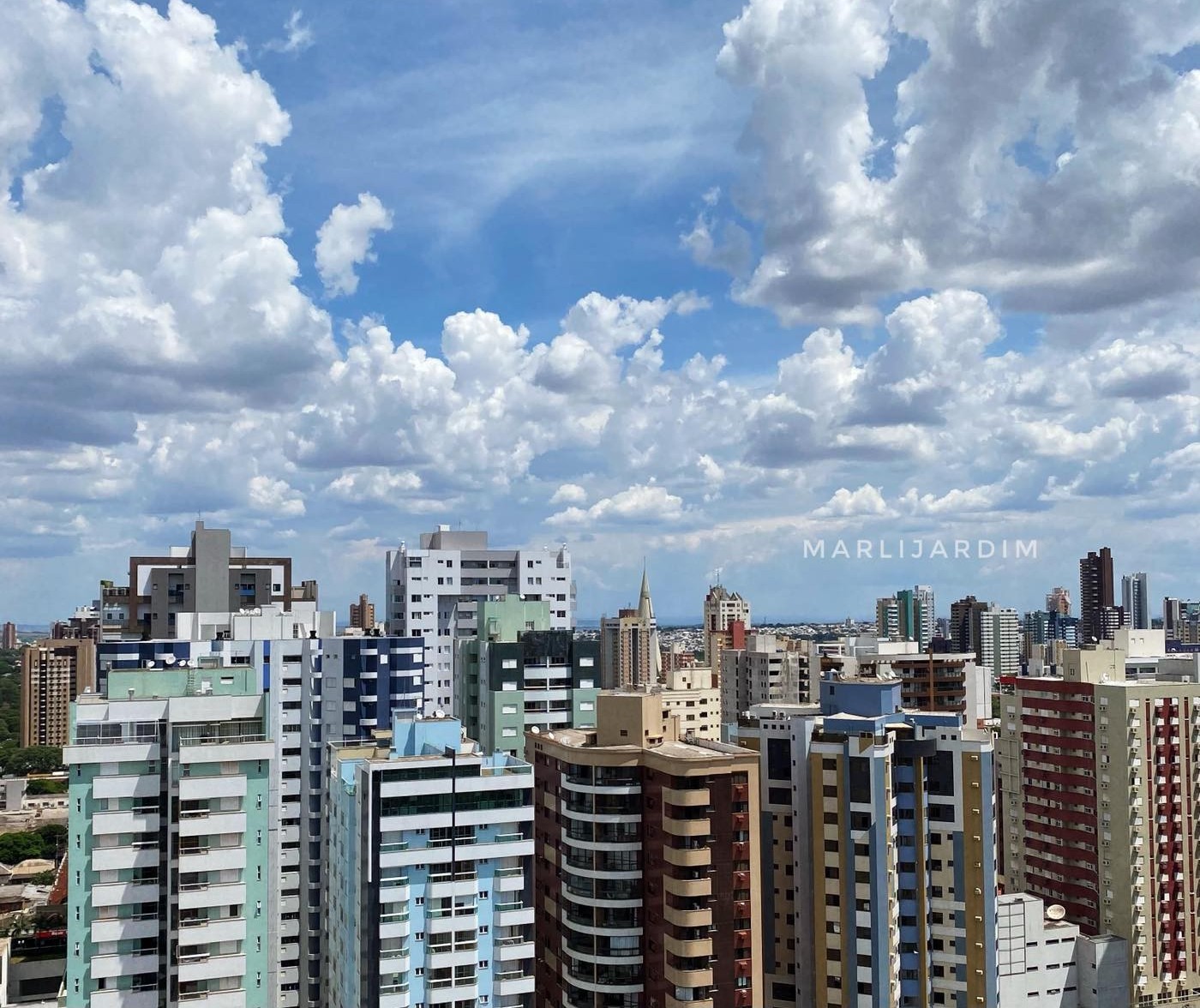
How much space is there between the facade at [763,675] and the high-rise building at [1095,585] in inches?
3706

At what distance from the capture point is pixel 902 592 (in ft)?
540

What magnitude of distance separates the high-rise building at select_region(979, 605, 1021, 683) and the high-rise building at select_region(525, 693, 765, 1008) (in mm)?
134612

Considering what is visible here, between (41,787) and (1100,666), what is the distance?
130790 millimetres

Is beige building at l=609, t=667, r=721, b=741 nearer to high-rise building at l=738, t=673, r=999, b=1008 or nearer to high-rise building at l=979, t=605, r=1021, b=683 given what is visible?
high-rise building at l=738, t=673, r=999, b=1008

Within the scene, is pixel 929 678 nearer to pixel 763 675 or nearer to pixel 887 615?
pixel 763 675

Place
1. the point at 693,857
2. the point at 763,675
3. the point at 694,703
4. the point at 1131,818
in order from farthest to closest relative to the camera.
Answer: the point at 763,675 → the point at 694,703 → the point at 1131,818 → the point at 693,857

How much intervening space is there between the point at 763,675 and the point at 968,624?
81.3 metres

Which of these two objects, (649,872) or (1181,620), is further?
(1181,620)

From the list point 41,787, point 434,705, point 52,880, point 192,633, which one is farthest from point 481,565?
point 41,787

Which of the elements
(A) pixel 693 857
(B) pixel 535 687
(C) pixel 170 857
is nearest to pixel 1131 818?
(B) pixel 535 687

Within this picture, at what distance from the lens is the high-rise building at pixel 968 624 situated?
16425 cm

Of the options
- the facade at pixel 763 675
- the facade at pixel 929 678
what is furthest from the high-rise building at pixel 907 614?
the facade at pixel 929 678

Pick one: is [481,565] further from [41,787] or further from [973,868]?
[41,787]

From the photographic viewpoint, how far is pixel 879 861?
133ft
